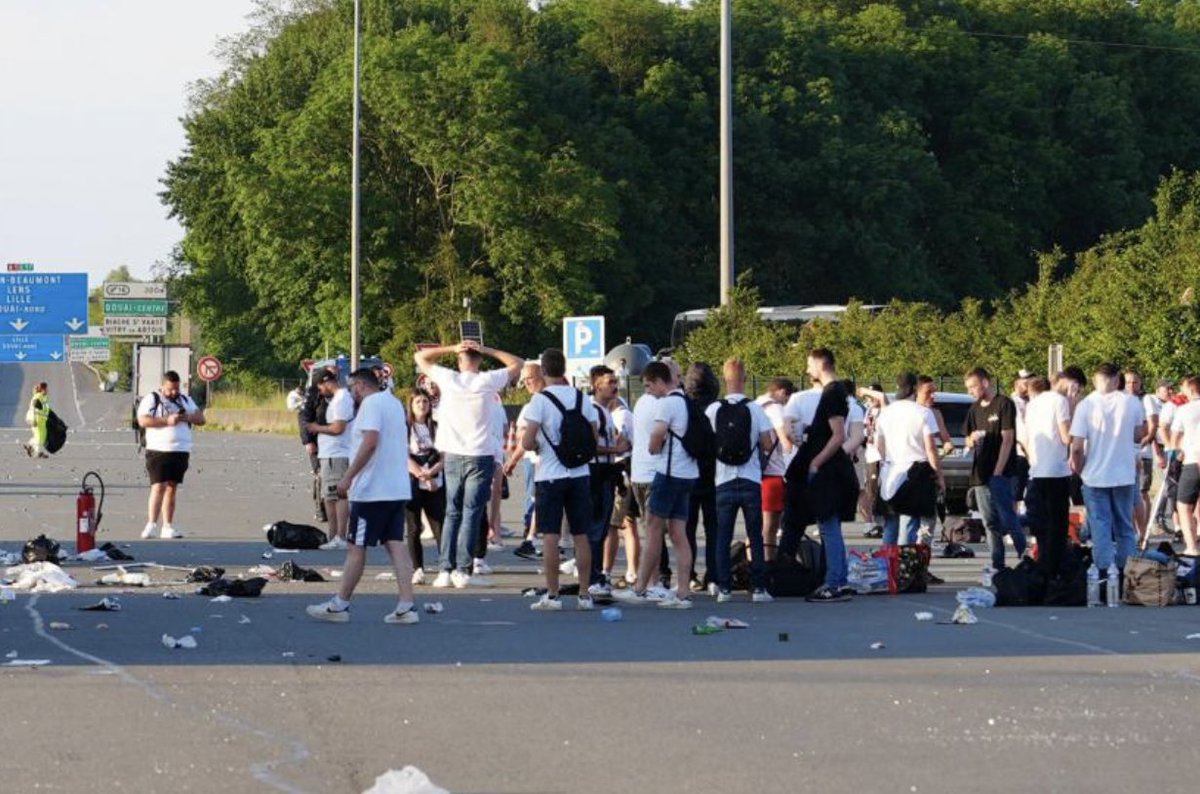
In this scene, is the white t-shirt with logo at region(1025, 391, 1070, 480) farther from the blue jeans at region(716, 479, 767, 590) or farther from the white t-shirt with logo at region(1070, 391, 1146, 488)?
the blue jeans at region(716, 479, 767, 590)

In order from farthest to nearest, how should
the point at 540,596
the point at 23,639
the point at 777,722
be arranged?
the point at 540,596 → the point at 23,639 → the point at 777,722

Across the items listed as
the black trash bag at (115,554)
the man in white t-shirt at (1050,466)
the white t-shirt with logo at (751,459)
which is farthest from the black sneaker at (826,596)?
the black trash bag at (115,554)

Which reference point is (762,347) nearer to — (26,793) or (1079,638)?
(1079,638)

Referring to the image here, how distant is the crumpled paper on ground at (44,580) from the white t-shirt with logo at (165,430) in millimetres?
5062

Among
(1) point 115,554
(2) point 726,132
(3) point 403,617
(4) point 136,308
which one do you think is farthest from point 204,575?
(4) point 136,308

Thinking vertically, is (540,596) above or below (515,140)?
below

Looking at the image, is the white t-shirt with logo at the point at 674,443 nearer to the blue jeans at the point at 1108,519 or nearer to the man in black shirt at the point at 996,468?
the blue jeans at the point at 1108,519

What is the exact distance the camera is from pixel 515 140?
70.0 metres

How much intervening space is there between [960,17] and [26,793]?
78366mm

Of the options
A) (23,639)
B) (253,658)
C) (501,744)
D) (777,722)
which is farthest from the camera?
(23,639)

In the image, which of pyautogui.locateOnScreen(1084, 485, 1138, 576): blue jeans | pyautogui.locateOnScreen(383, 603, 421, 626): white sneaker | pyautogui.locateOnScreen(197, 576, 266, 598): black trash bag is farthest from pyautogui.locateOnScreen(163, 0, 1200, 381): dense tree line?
pyautogui.locateOnScreen(383, 603, 421, 626): white sneaker

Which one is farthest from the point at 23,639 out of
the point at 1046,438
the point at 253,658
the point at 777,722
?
the point at 1046,438

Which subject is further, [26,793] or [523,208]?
[523,208]

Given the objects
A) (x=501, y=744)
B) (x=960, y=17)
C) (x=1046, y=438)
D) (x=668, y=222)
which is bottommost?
(x=501, y=744)
